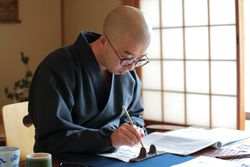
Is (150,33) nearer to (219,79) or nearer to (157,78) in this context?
(219,79)

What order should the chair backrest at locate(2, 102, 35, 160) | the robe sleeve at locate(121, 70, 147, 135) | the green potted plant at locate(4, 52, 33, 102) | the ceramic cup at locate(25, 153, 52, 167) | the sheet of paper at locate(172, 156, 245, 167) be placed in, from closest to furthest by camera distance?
the ceramic cup at locate(25, 153, 52, 167)
the sheet of paper at locate(172, 156, 245, 167)
the robe sleeve at locate(121, 70, 147, 135)
the chair backrest at locate(2, 102, 35, 160)
the green potted plant at locate(4, 52, 33, 102)

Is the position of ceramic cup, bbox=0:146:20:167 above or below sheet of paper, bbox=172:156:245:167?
above

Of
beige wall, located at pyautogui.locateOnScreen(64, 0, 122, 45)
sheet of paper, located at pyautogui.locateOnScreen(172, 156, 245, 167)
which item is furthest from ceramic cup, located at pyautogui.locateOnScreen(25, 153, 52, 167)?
beige wall, located at pyautogui.locateOnScreen(64, 0, 122, 45)

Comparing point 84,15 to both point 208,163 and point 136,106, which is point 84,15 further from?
point 208,163

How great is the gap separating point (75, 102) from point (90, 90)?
0.07 metres

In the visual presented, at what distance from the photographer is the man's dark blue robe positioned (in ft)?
4.79

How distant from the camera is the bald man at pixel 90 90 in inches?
57.3

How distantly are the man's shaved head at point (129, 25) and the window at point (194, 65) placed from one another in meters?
2.10

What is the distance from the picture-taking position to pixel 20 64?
4.30m

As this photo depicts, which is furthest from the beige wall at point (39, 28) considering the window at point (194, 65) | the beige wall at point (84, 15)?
the window at point (194, 65)

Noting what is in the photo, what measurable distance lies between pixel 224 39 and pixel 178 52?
1.50ft

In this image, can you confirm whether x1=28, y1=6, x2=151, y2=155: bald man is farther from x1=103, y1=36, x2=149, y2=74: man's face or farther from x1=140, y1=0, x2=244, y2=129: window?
x1=140, y1=0, x2=244, y2=129: window

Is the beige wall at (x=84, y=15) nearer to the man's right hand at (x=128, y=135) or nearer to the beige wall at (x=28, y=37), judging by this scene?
the beige wall at (x=28, y=37)

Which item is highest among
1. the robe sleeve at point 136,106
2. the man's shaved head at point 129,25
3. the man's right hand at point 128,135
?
the man's shaved head at point 129,25
